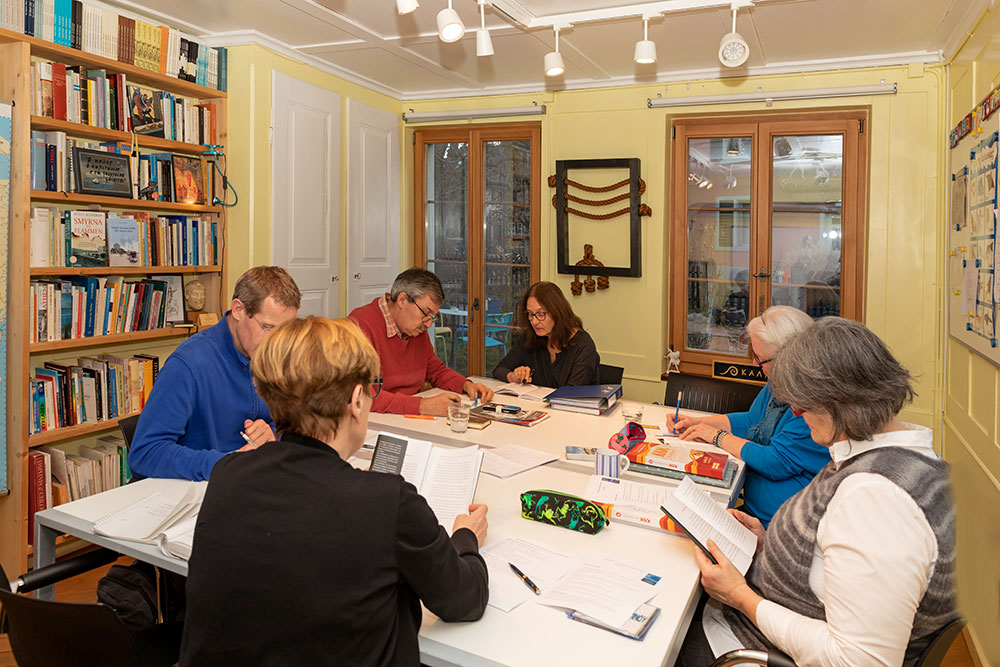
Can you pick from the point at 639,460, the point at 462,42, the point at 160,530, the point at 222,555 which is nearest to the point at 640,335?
the point at 462,42

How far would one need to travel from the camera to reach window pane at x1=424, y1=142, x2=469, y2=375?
219 inches

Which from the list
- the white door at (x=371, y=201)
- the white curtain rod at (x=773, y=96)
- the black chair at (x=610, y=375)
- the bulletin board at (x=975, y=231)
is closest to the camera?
the bulletin board at (x=975, y=231)

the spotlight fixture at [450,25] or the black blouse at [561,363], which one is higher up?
the spotlight fixture at [450,25]

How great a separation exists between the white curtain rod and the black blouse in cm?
180

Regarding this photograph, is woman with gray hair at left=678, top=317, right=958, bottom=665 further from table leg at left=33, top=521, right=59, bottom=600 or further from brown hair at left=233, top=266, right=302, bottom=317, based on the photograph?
table leg at left=33, top=521, right=59, bottom=600

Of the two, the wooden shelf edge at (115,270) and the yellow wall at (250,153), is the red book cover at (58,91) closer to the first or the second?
the wooden shelf edge at (115,270)

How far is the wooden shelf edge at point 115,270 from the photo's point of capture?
124 inches

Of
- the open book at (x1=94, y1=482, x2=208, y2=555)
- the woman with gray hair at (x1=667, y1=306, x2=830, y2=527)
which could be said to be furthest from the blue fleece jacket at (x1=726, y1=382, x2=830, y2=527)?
the open book at (x1=94, y1=482, x2=208, y2=555)

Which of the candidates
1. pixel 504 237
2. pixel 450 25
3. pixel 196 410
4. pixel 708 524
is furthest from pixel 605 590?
pixel 504 237

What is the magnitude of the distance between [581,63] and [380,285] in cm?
215

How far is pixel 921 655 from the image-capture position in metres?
1.39

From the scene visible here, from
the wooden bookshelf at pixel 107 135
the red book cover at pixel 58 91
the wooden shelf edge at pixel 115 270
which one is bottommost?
the wooden shelf edge at pixel 115 270

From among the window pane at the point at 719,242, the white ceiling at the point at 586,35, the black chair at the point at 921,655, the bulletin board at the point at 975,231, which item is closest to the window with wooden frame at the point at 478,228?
the white ceiling at the point at 586,35

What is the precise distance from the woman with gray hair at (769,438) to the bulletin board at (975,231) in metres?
0.82
